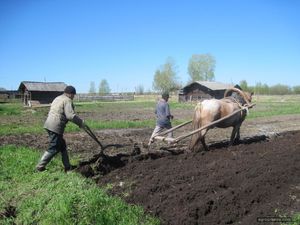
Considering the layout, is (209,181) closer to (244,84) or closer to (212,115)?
(212,115)

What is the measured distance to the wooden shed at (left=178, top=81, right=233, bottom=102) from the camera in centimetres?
5369

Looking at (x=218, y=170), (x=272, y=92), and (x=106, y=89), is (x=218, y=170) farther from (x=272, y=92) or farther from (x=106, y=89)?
(x=106, y=89)

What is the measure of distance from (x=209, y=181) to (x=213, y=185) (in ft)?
0.88

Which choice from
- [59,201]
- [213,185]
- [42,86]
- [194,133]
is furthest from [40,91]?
[213,185]

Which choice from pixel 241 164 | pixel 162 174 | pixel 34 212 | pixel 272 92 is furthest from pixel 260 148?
pixel 272 92

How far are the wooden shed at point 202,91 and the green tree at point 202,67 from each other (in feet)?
131

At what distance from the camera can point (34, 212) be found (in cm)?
532

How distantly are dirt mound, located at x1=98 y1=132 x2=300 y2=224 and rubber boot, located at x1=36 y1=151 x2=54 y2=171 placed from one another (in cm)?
133

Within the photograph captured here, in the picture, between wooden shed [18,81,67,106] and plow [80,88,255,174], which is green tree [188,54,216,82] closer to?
wooden shed [18,81,67,106]

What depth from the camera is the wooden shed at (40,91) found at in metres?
45.9

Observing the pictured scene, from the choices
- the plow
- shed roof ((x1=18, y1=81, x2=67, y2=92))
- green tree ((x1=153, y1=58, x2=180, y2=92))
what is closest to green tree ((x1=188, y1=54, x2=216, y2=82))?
green tree ((x1=153, y1=58, x2=180, y2=92))

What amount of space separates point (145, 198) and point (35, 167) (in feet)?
10.5

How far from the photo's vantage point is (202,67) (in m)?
97.4

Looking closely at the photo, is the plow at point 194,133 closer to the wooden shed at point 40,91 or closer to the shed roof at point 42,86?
the wooden shed at point 40,91
